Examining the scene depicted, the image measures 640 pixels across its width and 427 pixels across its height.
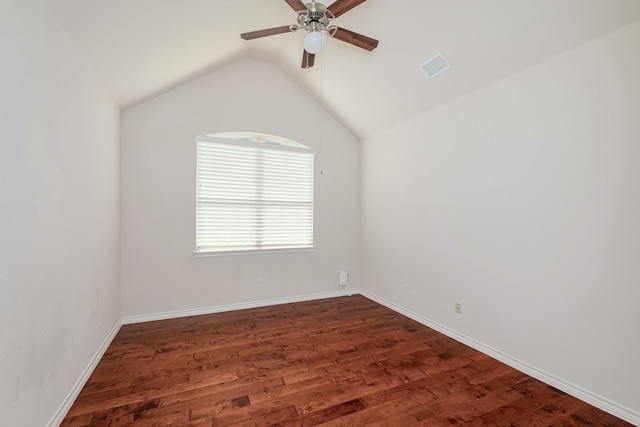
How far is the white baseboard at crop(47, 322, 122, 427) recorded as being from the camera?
1660 mm

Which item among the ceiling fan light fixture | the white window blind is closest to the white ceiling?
the ceiling fan light fixture

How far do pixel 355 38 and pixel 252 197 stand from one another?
232 cm

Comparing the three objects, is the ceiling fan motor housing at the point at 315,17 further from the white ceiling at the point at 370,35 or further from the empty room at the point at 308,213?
the white ceiling at the point at 370,35

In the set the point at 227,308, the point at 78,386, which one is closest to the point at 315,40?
the point at 78,386

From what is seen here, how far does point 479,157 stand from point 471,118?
0.41 meters

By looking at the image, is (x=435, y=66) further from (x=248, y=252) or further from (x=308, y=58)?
(x=248, y=252)

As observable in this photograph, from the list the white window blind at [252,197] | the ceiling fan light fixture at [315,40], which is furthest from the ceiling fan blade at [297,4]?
the white window blind at [252,197]

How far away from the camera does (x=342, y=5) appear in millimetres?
2096

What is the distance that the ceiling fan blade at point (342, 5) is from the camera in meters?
2.05

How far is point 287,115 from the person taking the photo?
403 centimetres

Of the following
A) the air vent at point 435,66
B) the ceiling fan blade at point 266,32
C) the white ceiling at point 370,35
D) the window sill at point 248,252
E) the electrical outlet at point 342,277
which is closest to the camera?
the white ceiling at point 370,35

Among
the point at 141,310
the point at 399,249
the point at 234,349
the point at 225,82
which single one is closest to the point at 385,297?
the point at 399,249

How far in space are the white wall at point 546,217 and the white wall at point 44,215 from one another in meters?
3.06

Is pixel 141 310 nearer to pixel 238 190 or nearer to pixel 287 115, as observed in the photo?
pixel 238 190
